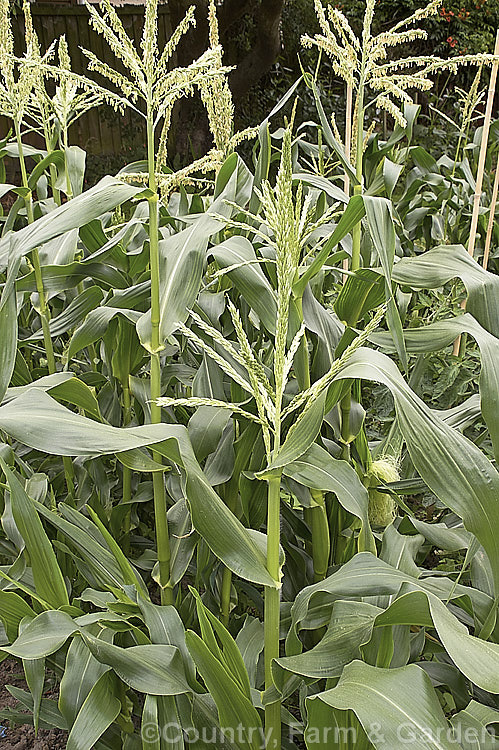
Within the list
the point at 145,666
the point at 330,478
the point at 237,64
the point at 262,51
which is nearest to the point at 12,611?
the point at 145,666

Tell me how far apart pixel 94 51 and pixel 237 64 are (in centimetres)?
191

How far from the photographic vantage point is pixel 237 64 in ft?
18.6

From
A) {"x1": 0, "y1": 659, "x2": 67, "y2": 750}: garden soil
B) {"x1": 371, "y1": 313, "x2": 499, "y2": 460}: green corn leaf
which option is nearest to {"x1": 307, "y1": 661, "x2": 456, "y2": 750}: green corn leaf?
{"x1": 371, "y1": 313, "x2": 499, "y2": 460}: green corn leaf

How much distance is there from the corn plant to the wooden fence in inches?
228

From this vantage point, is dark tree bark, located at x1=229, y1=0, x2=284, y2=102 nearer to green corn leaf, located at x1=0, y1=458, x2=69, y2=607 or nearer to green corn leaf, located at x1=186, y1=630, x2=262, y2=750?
green corn leaf, located at x1=0, y1=458, x2=69, y2=607

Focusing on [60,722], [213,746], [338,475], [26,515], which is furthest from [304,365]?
[60,722]

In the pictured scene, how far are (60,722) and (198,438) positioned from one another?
55 centimetres

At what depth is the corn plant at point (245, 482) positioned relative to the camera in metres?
0.74

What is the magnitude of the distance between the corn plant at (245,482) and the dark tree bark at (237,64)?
4.53m

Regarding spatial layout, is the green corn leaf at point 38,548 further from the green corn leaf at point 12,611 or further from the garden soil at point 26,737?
the garden soil at point 26,737

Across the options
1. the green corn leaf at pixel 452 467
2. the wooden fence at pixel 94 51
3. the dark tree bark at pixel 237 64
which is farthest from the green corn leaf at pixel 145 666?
the wooden fence at pixel 94 51

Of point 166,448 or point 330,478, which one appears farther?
point 330,478

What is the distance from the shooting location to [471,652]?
2.19 feet

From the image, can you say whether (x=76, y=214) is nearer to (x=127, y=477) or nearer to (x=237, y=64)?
(x=127, y=477)
